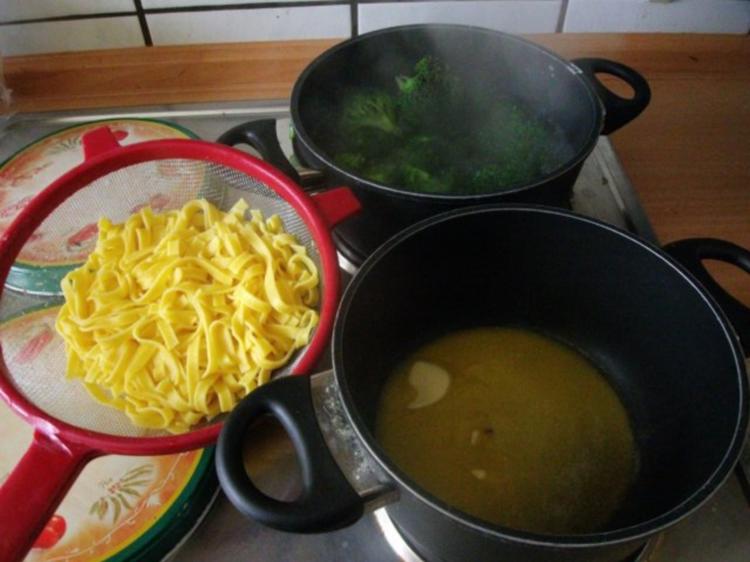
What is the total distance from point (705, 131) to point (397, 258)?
534 millimetres

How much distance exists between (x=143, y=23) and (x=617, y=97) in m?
0.63

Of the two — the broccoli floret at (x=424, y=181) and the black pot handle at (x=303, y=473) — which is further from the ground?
the black pot handle at (x=303, y=473)

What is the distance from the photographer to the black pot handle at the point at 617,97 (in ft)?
2.27

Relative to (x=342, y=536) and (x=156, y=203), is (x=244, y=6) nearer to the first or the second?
(x=156, y=203)

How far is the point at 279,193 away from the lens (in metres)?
0.65

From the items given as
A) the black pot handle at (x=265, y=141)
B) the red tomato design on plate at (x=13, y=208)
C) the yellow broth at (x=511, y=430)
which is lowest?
the yellow broth at (x=511, y=430)

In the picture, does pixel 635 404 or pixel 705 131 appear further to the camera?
pixel 705 131

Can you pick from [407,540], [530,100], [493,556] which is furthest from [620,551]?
[530,100]

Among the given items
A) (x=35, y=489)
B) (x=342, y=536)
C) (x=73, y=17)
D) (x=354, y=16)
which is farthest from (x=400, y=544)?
(x=73, y=17)

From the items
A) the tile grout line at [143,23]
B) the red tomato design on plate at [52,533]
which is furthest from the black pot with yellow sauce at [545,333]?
the tile grout line at [143,23]

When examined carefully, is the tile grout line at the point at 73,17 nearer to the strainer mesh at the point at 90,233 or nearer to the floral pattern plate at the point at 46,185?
the floral pattern plate at the point at 46,185

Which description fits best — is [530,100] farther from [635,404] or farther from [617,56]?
[635,404]

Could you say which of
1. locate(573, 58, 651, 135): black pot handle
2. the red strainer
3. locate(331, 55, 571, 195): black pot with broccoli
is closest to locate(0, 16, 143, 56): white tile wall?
the red strainer

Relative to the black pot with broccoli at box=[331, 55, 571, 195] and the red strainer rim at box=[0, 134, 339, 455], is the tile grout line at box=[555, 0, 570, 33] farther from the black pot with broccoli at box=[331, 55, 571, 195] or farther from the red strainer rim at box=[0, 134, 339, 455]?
the red strainer rim at box=[0, 134, 339, 455]
